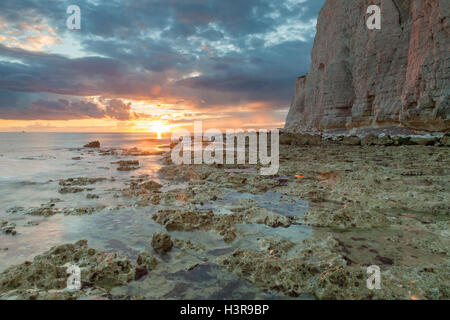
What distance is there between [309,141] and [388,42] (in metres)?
15.1

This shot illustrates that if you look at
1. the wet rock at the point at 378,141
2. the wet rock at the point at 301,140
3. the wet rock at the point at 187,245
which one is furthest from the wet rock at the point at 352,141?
the wet rock at the point at 187,245

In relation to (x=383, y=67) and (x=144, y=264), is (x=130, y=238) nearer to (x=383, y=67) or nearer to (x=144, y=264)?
(x=144, y=264)

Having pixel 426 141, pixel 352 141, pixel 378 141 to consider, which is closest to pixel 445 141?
pixel 426 141

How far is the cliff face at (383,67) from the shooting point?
60.5 ft

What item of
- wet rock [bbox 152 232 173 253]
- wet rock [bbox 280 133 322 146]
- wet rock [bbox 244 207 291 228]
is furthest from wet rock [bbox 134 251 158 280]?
wet rock [bbox 280 133 322 146]

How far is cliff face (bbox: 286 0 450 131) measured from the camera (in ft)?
60.5

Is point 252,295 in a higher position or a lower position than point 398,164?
lower

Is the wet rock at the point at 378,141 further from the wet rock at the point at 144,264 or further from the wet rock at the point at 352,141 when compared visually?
the wet rock at the point at 144,264

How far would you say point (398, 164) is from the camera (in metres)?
10.4

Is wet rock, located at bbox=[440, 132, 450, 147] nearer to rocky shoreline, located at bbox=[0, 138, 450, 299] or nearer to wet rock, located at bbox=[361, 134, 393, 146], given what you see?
wet rock, located at bbox=[361, 134, 393, 146]

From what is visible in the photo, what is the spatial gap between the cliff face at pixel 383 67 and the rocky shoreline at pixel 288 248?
→ 16565 millimetres

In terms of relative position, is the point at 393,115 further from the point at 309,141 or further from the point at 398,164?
the point at 398,164

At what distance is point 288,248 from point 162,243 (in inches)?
73.8
